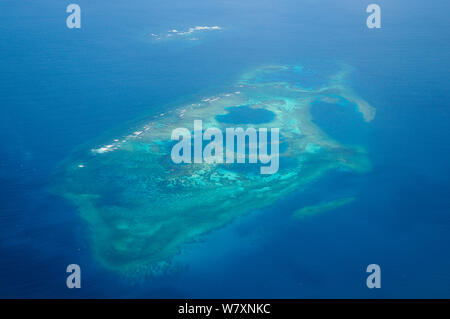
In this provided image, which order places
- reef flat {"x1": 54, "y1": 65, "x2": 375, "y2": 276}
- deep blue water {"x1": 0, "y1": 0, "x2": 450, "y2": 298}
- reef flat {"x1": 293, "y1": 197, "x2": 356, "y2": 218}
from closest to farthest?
1. deep blue water {"x1": 0, "y1": 0, "x2": 450, "y2": 298}
2. reef flat {"x1": 54, "y1": 65, "x2": 375, "y2": 276}
3. reef flat {"x1": 293, "y1": 197, "x2": 356, "y2": 218}

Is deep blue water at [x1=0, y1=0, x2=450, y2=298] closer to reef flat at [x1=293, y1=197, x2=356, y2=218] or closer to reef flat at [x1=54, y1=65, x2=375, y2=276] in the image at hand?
reef flat at [x1=293, y1=197, x2=356, y2=218]

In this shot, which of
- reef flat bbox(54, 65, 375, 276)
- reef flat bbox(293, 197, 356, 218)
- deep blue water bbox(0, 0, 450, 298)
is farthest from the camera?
reef flat bbox(293, 197, 356, 218)

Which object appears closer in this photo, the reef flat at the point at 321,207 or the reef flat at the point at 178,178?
the reef flat at the point at 178,178

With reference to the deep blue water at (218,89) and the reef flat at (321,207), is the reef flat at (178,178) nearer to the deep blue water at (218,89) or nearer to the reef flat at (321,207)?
the deep blue water at (218,89)

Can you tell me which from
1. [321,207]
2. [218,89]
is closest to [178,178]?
[321,207]

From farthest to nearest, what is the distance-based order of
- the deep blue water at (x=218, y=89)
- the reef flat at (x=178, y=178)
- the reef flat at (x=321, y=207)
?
the reef flat at (x=321, y=207), the reef flat at (x=178, y=178), the deep blue water at (x=218, y=89)

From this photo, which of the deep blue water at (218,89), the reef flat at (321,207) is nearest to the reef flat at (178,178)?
the deep blue water at (218,89)

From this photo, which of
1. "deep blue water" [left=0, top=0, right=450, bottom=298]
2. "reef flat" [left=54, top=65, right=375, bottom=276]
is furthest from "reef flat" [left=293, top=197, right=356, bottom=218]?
"reef flat" [left=54, top=65, right=375, bottom=276]

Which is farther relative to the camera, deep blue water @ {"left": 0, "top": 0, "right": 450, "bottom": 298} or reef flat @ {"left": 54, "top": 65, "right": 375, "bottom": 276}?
reef flat @ {"left": 54, "top": 65, "right": 375, "bottom": 276}
